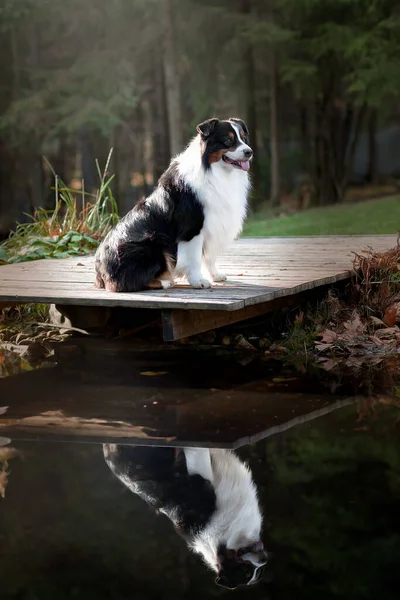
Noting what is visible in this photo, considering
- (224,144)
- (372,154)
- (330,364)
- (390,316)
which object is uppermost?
(224,144)

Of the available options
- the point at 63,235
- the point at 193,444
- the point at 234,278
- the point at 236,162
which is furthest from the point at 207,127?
the point at 63,235

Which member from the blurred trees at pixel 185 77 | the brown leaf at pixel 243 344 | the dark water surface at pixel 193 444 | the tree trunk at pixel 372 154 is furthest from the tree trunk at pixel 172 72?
the dark water surface at pixel 193 444

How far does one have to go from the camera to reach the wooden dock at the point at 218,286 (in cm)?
507

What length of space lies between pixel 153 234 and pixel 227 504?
7.94ft

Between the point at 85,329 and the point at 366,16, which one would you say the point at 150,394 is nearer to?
the point at 85,329

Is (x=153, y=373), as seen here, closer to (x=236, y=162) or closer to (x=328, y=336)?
(x=328, y=336)

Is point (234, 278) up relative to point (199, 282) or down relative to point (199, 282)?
down

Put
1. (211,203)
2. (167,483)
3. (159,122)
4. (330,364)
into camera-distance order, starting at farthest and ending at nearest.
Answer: (159,122) → (330,364) → (211,203) → (167,483)

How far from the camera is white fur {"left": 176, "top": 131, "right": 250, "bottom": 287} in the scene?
17.1ft

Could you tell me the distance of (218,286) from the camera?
5.49 m

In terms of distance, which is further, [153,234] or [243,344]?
[243,344]

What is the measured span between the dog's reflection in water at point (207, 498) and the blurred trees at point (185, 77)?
37.3 feet

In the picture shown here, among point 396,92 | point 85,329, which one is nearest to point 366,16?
point 396,92

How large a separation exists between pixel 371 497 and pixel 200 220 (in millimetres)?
2473
